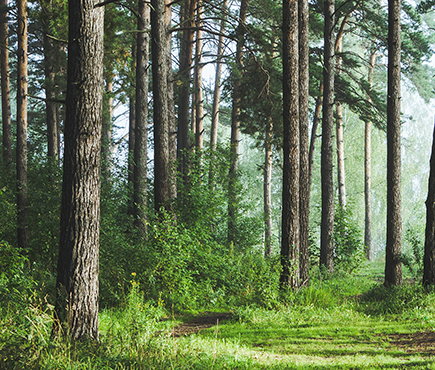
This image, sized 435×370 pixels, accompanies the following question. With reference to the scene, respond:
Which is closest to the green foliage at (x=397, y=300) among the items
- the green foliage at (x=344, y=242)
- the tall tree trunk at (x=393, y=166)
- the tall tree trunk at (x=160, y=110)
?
the tall tree trunk at (x=393, y=166)

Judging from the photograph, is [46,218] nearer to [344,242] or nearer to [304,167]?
[304,167]

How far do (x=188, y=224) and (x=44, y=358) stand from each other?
5.90 m

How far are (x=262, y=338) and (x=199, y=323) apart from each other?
5.23 ft

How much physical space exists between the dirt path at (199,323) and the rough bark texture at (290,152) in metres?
1.42

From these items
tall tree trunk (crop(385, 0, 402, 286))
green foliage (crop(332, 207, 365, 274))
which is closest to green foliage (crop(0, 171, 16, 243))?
tall tree trunk (crop(385, 0, 402, 286))

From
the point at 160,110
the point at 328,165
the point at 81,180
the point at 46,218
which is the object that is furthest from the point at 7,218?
the point at 328,165

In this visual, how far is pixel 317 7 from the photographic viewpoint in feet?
52.7

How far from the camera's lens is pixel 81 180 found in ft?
16.3

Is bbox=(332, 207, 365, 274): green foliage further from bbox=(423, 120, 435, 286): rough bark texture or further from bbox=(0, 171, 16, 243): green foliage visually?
bbox=(0, 171, 16, 243): green foliage

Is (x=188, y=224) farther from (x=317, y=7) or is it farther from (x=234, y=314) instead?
(x=317, y=7)

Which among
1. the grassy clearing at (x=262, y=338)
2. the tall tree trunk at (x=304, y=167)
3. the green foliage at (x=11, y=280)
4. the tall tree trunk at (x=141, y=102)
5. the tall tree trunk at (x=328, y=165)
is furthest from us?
the tall tree trunk at (x=328, y=165)

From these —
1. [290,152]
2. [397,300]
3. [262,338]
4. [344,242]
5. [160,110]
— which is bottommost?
[262,338]

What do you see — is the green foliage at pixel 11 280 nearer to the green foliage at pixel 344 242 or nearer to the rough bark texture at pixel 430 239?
the rough bark texture at pixel 430 239

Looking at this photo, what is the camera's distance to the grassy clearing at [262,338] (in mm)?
4277
